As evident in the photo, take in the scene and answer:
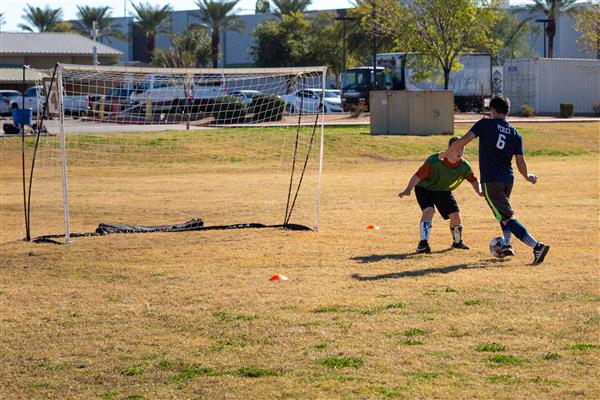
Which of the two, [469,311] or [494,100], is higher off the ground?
[494,100]

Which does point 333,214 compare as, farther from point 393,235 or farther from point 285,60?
point 285,60

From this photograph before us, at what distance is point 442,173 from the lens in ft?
43.1

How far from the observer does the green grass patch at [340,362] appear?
25.2ft

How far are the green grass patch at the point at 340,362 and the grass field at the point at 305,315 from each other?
25 millimetres

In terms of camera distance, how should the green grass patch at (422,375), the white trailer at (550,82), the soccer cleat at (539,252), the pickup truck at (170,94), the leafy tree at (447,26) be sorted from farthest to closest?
the white trailer at (550,82) → the leafy tree at (447,26) → the pickup truck at (170,94) → the soccer cleat at (539,252) → the green grass patch at (422,375)

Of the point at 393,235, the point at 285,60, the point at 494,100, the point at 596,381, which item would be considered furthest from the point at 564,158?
the point at 285,60

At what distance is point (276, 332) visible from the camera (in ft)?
28.9

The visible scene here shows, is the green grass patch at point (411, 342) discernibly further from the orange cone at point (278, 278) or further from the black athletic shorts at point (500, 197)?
the black athletic shorts at point (500, 197)

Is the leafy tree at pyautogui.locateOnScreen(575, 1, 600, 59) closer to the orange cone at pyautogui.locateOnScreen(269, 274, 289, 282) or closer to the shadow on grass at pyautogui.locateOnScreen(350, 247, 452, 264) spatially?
the shadow on grass at pyautogui.locateOnScreen(350, 247, 452, 264)

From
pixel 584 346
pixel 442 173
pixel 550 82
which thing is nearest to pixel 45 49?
pixel 550 82

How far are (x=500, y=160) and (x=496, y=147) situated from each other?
18 centimetres

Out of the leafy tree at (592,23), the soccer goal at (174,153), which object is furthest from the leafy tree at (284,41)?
the soccer goal at (174,153)

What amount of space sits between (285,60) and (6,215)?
60585 mm

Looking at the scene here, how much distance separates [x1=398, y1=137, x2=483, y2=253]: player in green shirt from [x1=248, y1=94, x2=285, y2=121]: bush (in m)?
18.2
